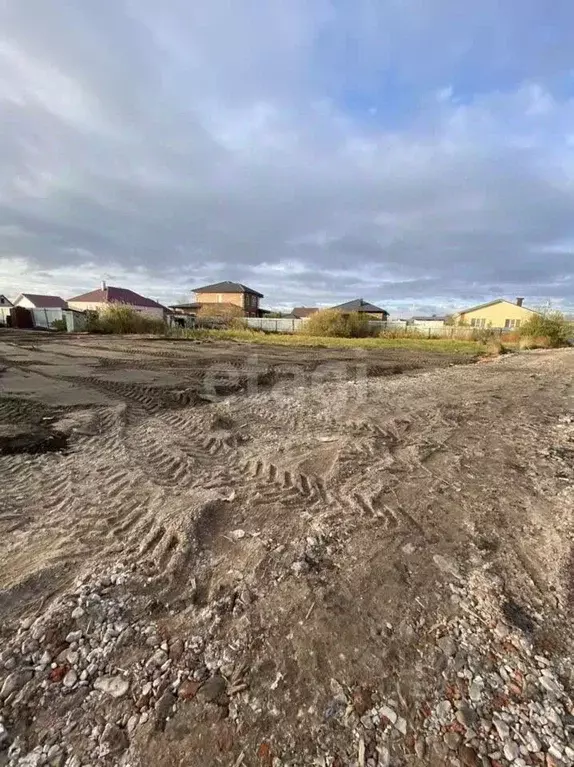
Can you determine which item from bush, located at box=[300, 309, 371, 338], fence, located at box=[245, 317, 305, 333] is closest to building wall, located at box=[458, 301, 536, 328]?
bush, located at box=[300, 309, 371, 338]

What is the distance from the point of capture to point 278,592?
2533mm

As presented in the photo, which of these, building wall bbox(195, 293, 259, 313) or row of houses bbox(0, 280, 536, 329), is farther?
building wall bbox(195, 293, 259, 313)

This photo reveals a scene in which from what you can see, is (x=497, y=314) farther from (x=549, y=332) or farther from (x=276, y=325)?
(x=276, y=325)

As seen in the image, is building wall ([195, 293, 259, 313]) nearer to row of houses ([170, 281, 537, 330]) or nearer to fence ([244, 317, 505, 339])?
row of houses ([170, 281, 537, 330])

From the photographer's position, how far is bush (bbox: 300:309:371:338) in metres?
33.2

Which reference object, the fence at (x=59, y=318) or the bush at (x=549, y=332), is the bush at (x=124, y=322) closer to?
the fence at (x=59, y=318)

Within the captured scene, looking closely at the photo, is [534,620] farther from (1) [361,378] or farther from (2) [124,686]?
(1) [361,378]

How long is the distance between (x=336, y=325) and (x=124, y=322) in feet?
58.6

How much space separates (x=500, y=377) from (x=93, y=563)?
12.7 meters

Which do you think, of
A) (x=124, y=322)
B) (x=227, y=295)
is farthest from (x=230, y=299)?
(x=124, y=322)

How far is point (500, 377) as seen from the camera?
1209 cm

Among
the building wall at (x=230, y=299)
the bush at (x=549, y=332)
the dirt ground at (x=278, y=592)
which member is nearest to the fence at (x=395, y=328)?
the bush at (x=549, y=332)

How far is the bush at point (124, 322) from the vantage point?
29.4m

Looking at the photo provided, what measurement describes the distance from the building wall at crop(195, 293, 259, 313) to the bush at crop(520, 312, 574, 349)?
4234 centimetres
